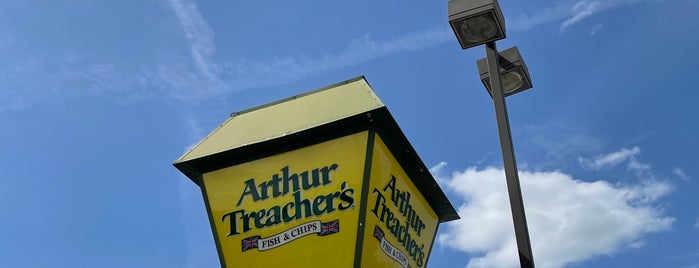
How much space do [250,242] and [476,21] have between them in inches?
131

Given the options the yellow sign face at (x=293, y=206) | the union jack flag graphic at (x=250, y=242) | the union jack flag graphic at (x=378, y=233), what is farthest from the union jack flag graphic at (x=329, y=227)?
the union jack flag graphic at (x=250, y=242)

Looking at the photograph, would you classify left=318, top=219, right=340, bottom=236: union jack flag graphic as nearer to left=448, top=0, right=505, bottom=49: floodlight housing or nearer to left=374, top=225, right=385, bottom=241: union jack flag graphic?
left=374, top=225, right=385, bottom=241: union jack flag graphic

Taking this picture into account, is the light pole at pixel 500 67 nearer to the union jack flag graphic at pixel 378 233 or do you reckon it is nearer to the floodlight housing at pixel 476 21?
the floodlight housing at pixel 476 21

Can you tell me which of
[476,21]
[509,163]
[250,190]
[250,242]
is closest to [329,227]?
[250,242]

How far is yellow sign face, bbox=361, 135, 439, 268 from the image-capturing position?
7.84m

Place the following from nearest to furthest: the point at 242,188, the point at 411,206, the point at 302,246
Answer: the point at 302,246
the point at 242,188
the point at 411,206

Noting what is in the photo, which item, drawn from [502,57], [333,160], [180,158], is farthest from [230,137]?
[502,57]

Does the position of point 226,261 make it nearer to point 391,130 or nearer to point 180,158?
point 180,158

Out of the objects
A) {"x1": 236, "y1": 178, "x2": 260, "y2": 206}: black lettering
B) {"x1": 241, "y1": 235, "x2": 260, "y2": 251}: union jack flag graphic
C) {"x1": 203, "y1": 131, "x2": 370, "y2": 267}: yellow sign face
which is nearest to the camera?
{"x1": 203, "y1": 131, "x2": 370, "y2": 267}: yellow sign face

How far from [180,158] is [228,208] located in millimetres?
914

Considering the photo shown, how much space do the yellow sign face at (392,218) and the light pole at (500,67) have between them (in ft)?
4.43

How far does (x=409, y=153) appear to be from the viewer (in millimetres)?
8625

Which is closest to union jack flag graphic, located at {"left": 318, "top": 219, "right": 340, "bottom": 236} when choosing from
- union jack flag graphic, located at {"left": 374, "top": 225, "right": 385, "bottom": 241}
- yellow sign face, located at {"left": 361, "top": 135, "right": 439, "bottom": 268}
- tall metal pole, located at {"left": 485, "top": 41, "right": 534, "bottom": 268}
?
yellow sign face, located at {"left": 361, "top": 135, "right": 439, "bottom": 268}

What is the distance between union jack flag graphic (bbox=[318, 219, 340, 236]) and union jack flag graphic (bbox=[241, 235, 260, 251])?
0.75m
